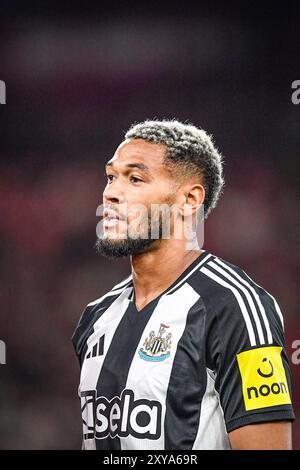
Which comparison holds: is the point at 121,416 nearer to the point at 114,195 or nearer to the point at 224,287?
the point at 224,287

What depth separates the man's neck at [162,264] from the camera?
6.46 feet

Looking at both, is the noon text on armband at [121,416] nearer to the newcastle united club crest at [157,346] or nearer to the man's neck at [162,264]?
the newcastle united club crest at [157,346]

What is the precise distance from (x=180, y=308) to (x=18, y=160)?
2610mm

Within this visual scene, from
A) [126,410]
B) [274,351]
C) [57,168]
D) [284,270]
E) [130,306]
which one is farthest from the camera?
[57,168]

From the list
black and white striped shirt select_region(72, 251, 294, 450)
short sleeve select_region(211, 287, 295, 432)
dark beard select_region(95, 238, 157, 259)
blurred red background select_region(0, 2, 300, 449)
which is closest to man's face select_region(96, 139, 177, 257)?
dark beard select_region(95, 238, 157, 259)

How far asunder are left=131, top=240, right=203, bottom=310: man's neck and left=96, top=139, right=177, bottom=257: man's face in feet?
0.11

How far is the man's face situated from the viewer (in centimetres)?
191

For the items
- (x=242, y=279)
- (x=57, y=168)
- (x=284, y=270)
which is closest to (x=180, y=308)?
(x=242, y=279)

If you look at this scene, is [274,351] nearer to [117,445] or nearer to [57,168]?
[117,445]

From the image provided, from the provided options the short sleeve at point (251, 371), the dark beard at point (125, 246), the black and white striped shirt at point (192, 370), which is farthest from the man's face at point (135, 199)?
the short sleeve at point (251, 371)

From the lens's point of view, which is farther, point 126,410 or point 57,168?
point 57,168

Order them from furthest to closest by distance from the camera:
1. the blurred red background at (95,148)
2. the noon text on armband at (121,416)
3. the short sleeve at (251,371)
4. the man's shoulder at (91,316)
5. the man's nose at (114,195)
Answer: the blurred red background at (95,148)
the man's shoulder at (91,316)
the man's nose at (114,195)
the noon text on armband at (121,416)
the short sleeve at (251,371)

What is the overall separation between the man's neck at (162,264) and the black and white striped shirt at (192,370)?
0.10 feet

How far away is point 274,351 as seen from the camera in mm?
1661
